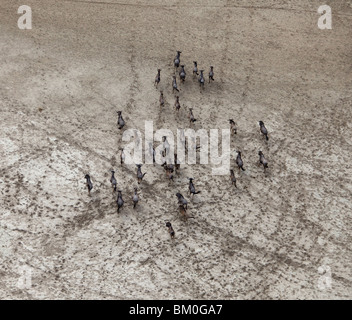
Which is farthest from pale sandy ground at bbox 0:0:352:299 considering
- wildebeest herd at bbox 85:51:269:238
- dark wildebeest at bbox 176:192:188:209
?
dark wildebeest at bbox 176:192:188:209

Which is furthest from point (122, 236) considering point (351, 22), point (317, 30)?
point (351, 22)

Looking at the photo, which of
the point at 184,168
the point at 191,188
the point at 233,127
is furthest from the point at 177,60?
the point at 191,188

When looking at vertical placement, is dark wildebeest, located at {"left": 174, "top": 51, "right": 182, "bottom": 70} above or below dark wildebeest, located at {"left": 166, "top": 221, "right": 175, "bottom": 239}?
above

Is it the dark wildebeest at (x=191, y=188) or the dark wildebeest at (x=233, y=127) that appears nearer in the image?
the dark wildebeest at (x=191, y=188)

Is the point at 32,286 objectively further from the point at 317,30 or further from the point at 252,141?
the point at 317,30

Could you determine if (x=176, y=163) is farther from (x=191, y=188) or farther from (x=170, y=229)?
(x=170, y=229)

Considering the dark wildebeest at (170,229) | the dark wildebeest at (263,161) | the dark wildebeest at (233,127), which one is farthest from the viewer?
the dark wildebeest at (233,127)

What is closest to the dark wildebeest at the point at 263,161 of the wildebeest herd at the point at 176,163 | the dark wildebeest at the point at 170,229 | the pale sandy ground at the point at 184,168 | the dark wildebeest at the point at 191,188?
the wildebeest herd at the point at 176,163

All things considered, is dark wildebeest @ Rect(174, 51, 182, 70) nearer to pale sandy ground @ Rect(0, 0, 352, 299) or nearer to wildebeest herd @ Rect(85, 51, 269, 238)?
wildebeest herd @ Rect(85, 51, 269, 238)

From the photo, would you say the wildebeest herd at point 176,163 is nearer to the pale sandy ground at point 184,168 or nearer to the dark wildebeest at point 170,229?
the dark wildebeest at point 170,229
